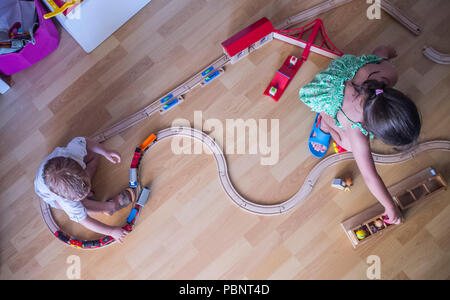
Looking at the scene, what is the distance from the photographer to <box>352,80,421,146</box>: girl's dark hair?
0.93 meters

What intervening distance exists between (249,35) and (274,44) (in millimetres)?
167

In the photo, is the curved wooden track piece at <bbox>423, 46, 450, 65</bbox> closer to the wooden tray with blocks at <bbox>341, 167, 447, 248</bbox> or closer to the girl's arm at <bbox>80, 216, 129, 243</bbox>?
the wooden tray with blocks at <bbox>341, 167, 447, 248</bbox>

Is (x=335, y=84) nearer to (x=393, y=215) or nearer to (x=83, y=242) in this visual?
(x=393, y=215)

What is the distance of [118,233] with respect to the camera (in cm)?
143

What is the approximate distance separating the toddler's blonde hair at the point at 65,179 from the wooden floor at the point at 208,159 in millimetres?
276

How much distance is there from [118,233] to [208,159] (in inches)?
21.1

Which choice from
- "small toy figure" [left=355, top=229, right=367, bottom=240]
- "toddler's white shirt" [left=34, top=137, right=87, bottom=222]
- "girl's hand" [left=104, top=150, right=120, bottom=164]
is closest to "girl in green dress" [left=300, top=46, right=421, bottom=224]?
"small toy figure" [left=355, top=229, right=367, bottom=240]

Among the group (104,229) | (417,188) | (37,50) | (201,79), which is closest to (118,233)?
(104,229)

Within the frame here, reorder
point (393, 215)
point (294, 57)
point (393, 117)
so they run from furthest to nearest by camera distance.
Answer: point (294, 57) < point (393, 215) < point (393, 117)

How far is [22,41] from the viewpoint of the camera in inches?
59.1

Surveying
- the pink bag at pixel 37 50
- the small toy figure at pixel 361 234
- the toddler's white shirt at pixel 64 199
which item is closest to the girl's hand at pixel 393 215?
the small toy figure at pixel 361 234

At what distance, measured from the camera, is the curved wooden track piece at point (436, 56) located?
153cm
